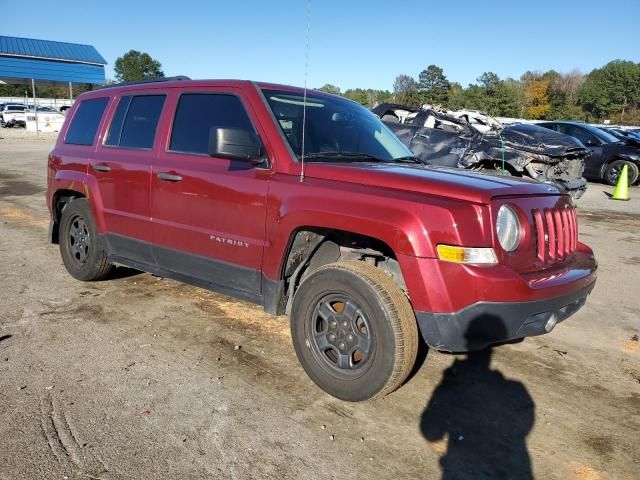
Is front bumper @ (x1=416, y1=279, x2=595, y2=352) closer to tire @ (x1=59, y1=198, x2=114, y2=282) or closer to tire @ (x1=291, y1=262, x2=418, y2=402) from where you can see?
tire @ (x1=291, y1=262, x2=418, y2=402)

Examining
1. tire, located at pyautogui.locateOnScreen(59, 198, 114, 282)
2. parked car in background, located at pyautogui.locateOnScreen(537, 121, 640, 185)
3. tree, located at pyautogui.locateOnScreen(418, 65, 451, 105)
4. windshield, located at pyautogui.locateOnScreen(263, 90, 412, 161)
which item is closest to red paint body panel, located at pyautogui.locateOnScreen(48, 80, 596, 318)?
windshield, located at pyautogui.locateOnScreen(263, 90, 412, 161)

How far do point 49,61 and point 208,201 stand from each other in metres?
42.4

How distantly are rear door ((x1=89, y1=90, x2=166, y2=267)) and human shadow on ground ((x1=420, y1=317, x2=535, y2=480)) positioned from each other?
8.63 ft

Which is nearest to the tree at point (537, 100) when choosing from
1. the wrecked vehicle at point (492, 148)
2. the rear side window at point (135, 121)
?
the wrecked vehicle at point (492, 148)

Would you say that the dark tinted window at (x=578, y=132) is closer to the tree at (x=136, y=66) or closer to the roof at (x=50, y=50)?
the roof at (x=50, y=50)

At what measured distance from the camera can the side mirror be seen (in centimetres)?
334

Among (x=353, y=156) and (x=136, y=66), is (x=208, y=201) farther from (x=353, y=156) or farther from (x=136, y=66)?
(x=136, y=66)

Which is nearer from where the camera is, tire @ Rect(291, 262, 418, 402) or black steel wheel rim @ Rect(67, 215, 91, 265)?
tire @ Rect(291, 262, 418, 402)

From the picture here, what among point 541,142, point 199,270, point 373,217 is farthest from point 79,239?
point 541,142

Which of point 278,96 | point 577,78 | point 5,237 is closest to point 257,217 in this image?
point 278,96

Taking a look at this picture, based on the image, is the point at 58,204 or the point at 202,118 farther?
the point at 58,204

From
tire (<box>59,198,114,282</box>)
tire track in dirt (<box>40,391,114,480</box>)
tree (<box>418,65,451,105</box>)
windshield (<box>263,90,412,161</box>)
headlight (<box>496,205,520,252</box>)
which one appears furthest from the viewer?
tree (<box>418,65,451,105</box>)

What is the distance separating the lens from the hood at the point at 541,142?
418 inches

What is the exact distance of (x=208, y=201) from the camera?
383 cm
